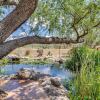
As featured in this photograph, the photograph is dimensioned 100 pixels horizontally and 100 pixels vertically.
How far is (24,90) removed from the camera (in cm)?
775

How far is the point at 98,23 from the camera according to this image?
766 cm

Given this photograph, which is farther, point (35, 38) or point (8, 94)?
point (8, 94)

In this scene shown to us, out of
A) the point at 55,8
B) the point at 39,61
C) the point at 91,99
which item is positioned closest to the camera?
the point at 91,99

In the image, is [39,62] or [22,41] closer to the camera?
[22,41]

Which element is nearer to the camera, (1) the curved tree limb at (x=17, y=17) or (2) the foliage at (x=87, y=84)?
(2) the foliage at (x=87, y=84)

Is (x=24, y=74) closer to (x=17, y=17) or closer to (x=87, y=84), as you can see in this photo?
(x=17, y=17)

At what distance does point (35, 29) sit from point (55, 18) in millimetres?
642

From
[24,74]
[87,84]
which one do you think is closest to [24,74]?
[24,74]

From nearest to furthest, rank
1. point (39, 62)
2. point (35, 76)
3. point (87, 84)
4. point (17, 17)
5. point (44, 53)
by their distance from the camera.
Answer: point (87, 84) < point (17, 17) < point (35, 76) < point (39, 62) < point (44, 53)

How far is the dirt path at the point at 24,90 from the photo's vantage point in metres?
7.14

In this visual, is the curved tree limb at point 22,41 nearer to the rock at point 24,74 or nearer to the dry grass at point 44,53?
the rock at point 24,74

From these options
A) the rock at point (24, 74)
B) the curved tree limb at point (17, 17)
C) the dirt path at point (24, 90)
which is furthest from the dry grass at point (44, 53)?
the curved tree limb at point (17, 17)

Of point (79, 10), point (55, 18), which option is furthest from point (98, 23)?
point (55, 18)

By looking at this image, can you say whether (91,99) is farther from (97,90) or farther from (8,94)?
(8,94)
